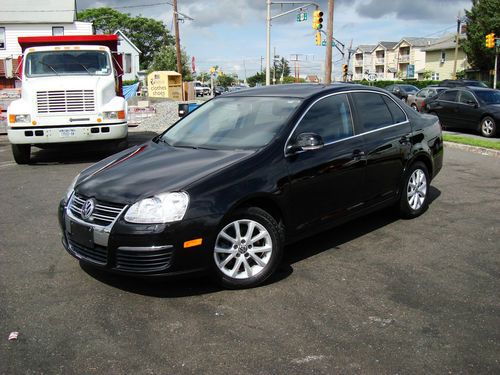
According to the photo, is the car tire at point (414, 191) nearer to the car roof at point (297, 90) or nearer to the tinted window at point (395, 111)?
the tinted window at point (395, 111)

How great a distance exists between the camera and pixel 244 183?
420 centimetres

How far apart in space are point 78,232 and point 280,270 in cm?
175

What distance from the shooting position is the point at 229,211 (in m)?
4.05

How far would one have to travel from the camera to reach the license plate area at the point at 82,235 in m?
4.07

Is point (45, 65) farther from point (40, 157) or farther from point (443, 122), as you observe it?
point (443, 122)

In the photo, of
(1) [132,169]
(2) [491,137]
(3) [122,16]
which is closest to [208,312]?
(1) [132,169]

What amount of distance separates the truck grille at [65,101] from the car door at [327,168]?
676cm

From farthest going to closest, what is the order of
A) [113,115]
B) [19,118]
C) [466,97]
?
1. [466,97]
2. [113,115]
3. [19,118]

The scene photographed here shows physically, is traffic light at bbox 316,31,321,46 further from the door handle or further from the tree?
the door handle

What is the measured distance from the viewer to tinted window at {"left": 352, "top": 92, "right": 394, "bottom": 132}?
5527 millimetres

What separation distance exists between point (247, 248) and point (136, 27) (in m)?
87.4

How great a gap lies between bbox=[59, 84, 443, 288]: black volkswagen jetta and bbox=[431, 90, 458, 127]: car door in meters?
12.2

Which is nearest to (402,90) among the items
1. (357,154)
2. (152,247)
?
(357,154)

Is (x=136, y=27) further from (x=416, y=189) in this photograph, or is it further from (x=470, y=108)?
(x=416, y=189)
